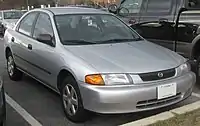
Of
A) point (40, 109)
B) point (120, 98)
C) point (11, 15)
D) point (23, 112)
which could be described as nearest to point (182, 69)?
point (120, 98)

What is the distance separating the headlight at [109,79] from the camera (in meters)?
3.86

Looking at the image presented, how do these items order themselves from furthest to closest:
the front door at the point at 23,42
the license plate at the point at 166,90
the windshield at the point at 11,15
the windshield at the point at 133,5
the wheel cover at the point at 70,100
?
the windshield at the point at 11,15, the windshield at the point at 133,5, the front door at the point at 23,42, the wheel cover at the point at 70,100, the license plate at the point at 166,90

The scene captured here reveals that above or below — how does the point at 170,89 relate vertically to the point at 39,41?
below

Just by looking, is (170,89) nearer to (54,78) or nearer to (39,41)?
(54,78)

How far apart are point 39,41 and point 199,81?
2856 mm

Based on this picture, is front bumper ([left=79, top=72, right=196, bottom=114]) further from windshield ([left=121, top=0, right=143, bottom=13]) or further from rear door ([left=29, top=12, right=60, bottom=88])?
windshield ([left=121, top=0, right=143, bottom=13])

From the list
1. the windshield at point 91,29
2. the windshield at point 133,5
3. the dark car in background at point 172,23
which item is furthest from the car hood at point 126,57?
the windshield at point 133,5

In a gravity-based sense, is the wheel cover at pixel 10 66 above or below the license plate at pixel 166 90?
below

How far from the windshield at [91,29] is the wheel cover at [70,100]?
28.7 inches

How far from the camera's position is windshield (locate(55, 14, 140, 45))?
488 cm

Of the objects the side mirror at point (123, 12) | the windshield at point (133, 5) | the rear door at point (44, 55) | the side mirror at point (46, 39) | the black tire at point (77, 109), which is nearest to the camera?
the black tire at point (77, 109)

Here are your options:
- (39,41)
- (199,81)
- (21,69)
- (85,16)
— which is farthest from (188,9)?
(21,69)

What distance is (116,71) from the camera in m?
3.93

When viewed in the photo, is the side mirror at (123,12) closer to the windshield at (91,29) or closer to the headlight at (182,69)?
the windshield at (91,29)
